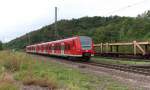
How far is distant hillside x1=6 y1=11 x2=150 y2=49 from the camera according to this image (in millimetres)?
60062

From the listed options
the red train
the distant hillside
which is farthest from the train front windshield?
the distant hillside

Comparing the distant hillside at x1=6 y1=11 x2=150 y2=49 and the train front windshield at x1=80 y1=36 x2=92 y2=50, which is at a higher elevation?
the distant hillside at x1=6 y1=11 x2=150 y2=49

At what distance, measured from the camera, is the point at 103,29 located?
232ft

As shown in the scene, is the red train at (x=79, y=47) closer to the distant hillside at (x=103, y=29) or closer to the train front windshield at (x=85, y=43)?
the train front windshield at (x=85, y=43)

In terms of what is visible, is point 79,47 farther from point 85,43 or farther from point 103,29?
point 103,29

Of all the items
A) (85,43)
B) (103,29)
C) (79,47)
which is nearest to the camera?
(79,47)

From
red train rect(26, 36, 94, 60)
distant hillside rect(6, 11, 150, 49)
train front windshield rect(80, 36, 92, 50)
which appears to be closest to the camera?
red train rect(26, 36, 94, 60)

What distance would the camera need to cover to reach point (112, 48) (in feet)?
146

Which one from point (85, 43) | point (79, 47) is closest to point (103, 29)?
point (85, 43)

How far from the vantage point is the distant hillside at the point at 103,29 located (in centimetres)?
6006

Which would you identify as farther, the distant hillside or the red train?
the distant hillside

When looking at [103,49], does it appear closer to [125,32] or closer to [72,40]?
[72,40]

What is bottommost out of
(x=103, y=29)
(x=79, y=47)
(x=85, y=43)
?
(x=79, y=47)

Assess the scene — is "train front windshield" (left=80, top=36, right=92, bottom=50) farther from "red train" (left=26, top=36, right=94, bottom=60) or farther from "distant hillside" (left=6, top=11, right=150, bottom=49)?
"distant hillside" (left=6, top=11, right=150, bottom=49)
